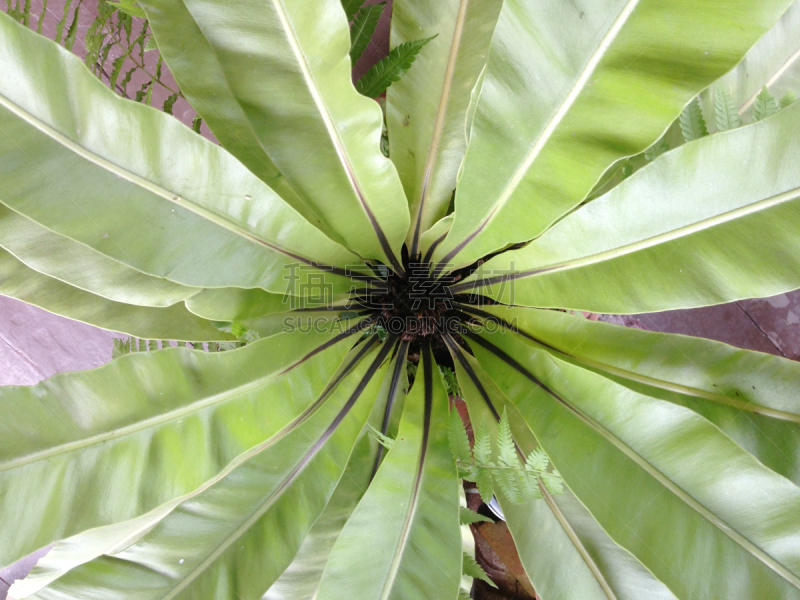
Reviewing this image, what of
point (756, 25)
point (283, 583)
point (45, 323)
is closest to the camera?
point (756, 25)

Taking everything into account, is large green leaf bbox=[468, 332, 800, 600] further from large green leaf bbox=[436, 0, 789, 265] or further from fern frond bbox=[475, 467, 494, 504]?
large green leaf bbox=[436, 0, 789, 265]

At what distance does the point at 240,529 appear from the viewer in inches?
24.0

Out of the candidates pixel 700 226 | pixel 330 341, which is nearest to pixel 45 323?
pixel 330 341

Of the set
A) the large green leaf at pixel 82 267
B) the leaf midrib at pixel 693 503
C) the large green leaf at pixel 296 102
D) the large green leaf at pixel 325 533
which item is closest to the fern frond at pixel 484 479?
the leaf midrib at pixel 693 503

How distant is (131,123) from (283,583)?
0.71 metres

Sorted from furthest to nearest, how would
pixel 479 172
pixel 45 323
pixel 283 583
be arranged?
pixel 45 323, pixel 283 583, pixel 479 172

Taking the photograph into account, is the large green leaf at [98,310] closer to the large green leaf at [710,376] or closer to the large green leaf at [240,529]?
the large green leaf at [240,529]

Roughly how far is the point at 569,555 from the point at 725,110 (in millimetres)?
625

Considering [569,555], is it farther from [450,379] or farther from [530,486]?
[450,379]

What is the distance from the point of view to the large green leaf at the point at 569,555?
643mm

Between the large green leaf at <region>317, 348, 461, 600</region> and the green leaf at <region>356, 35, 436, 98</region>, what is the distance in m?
0.52

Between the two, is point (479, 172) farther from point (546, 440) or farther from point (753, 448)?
point (753, 448)

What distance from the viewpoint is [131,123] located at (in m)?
0.51

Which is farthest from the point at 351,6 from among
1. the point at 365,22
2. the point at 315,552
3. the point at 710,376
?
the point at 315,552
